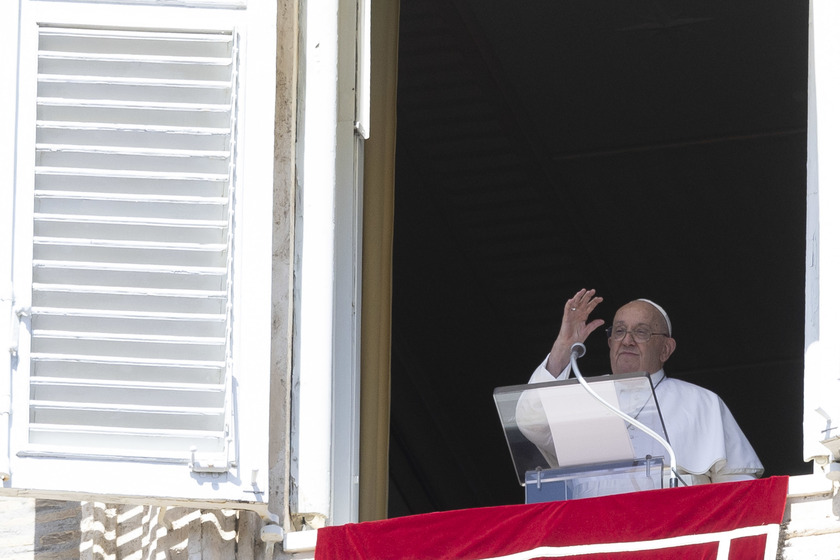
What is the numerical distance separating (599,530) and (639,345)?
6.23ft

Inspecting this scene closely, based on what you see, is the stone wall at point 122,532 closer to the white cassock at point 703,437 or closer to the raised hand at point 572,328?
the white cassock at point 703,437

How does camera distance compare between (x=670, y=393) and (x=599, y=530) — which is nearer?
(x=599, y=530)

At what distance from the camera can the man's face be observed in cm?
558

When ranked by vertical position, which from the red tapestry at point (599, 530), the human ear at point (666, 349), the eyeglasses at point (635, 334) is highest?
the eyeglasses at point (635, 334)

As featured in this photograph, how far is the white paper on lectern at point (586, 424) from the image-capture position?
387 cm

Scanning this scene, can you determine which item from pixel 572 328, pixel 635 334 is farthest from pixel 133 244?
pixel 635 334

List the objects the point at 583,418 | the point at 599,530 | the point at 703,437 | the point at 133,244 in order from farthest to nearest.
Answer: the point at 703,437 → the point at 133,244 → the point at 583,418 → the point at 599,530

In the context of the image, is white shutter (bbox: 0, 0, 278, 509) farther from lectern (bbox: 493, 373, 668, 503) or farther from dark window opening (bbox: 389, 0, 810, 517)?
dark window opening (bbox: 389, 0, 810, 517)

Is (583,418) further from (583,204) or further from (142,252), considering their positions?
(583,204)

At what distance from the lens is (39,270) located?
4.01m

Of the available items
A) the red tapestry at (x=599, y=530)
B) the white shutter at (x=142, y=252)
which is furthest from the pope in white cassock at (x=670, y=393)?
the white shutter at (x=142, y=252)

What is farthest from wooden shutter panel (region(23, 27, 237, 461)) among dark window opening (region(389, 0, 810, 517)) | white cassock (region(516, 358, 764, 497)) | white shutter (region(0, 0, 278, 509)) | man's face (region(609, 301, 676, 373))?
dark window opening (region(389, 0, 810, 517))

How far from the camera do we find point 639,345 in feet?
18.4

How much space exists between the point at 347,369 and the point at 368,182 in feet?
2.06
